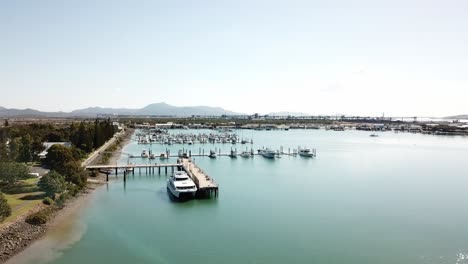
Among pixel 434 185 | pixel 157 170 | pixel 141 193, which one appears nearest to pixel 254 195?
pixel 141 193

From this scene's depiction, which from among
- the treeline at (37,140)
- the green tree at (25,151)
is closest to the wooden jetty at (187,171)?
the treeline at (37,140)

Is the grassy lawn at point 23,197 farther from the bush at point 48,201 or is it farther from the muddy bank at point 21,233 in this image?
the muddy bank at point 21,233

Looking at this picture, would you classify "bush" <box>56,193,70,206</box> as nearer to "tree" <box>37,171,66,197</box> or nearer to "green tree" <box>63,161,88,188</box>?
"tree" <box>37,171,66,197</box>

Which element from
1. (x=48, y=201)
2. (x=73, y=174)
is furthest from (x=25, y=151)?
(x=48, y=201)

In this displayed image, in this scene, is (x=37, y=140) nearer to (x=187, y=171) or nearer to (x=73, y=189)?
(x=73, y=189)

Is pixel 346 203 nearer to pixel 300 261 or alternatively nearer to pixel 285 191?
pixel 285 191

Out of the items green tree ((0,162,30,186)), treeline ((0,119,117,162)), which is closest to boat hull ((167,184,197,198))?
green tree ((0,162,30,186))

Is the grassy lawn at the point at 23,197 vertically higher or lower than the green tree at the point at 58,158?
lower
